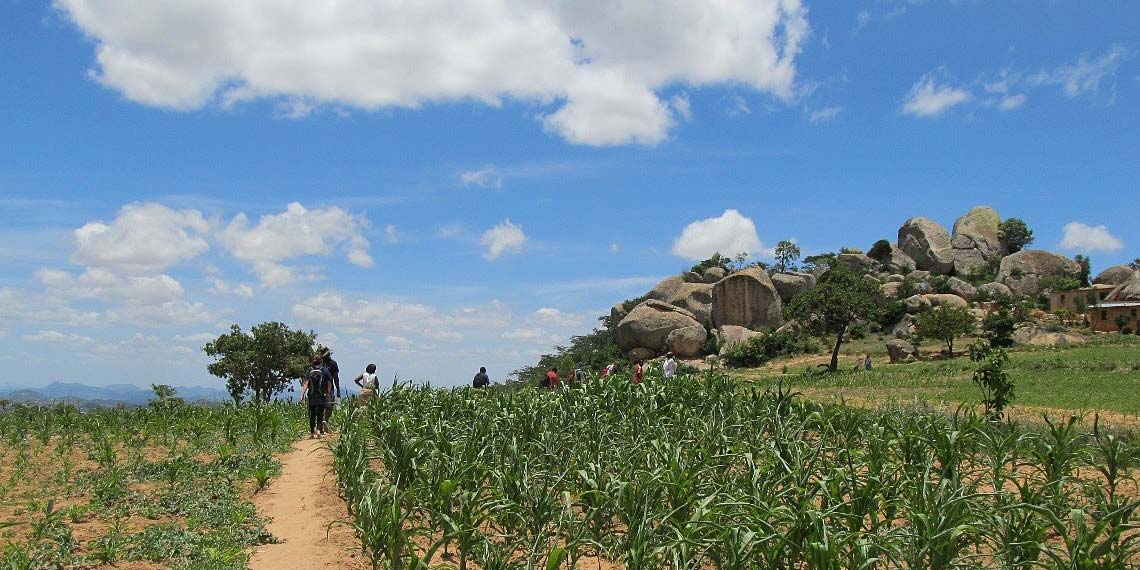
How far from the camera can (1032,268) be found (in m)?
59.3

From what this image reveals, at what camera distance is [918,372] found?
26.9m

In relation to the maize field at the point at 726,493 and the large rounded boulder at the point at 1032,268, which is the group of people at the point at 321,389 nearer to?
the maize field at the point at 726,493

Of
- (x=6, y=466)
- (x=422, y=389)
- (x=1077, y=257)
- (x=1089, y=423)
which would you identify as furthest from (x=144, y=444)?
(x=1077, y=257)

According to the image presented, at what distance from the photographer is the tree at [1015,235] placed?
72188 mm

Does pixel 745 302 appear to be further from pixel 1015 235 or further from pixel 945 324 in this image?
pixel 1015 235

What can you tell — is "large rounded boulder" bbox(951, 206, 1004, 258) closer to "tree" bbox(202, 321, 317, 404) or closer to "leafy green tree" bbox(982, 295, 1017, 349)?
"leafy green tree" bbox(982, 295, 1017, 349)

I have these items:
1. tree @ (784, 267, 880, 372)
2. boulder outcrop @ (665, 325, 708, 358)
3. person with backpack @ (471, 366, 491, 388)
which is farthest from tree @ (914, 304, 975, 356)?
person with backpack @ (471, 366, 491, 388)

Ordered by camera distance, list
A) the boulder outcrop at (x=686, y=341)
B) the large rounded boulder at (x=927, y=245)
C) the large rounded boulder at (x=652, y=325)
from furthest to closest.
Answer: the large rounded boulder at (x=927, y=245), the large rounded boulder at (x=652, y=325), the boulder outcrop at (x=686, y=341)

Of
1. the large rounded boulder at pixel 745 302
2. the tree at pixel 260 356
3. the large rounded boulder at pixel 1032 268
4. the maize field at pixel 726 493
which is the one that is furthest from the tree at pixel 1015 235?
the maize field at pixel 726 493

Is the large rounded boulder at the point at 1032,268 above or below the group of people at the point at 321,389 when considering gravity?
above

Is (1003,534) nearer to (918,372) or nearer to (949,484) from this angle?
(949,484)

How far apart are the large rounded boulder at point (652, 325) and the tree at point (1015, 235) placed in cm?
4249

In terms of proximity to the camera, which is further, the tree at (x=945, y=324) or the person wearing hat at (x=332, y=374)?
the tree at (x=945, y=324)

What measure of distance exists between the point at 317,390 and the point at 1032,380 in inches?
789
